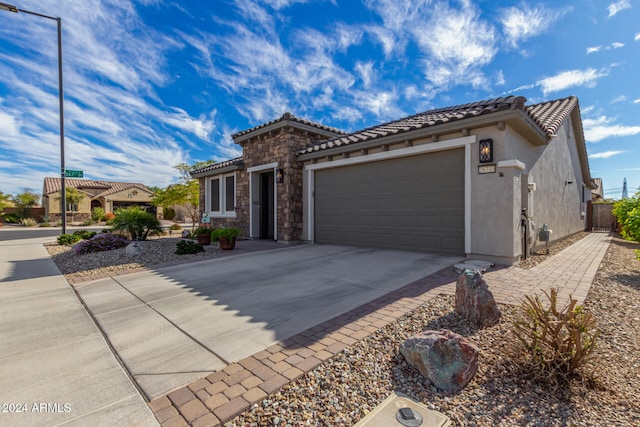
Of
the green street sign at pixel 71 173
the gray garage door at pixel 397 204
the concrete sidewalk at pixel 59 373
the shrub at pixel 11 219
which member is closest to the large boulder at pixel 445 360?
the concrete sidewalk at pixel 59 373

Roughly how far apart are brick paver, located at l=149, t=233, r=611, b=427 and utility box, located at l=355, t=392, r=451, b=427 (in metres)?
0.60

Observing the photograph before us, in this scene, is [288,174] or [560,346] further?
[288,174]

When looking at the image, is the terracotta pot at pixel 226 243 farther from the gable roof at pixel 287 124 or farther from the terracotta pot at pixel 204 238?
the gable roof at pixel 287 124

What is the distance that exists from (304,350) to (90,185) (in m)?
43.4

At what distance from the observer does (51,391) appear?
6.55ft

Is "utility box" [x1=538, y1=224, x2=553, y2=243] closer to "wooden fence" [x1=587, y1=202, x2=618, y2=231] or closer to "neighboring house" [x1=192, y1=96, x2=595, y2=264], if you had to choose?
"neighboring house" [x1=192, y1=96, x2=595, y2=264]

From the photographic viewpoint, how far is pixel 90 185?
35062 mm

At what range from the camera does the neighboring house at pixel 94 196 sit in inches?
1136

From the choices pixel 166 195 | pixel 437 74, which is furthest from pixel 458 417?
pixel 166 195

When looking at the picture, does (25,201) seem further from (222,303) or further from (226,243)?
(222,303)

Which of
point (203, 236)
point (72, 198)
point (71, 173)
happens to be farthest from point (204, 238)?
point (72, 198)

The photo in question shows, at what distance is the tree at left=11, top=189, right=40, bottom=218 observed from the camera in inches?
1117

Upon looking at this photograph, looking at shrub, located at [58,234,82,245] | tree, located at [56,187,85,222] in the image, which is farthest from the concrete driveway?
tree, located at [56,187,85,222]

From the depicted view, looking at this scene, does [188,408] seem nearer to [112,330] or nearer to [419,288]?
[112,330]
